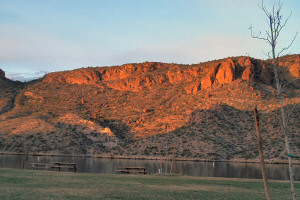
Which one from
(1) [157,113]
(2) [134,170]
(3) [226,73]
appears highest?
(3) [226,73]

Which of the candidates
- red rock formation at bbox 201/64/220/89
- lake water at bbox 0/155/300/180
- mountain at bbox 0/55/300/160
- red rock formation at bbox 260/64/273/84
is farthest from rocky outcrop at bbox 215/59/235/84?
lake water at bbox 0/155/300/180

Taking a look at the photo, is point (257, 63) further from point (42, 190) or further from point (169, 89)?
point (42, 190)

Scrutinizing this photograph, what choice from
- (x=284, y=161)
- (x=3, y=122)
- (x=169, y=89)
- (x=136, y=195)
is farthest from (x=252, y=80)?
(x=136, y=195)

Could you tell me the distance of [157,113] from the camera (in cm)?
9000

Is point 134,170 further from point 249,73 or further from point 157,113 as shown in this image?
point 249,73

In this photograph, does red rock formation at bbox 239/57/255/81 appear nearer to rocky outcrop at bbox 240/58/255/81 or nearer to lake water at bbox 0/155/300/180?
rocky outcrop at bbox 240/58/255/81

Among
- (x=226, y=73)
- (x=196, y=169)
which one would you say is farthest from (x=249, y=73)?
(x=196, y=169)

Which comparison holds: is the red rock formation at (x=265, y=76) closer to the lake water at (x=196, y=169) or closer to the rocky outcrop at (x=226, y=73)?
the rocky outcrop at (x=226, y=73)

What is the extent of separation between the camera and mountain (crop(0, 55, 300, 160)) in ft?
Result: 235

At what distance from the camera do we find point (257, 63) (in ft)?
323

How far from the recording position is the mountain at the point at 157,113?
71.5m

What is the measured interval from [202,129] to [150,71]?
49.6 m

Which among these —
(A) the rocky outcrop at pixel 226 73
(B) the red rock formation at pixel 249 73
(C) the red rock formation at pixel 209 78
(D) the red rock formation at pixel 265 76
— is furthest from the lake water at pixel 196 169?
(C) the red rock formation at pixel 209 78

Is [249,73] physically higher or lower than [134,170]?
higher
